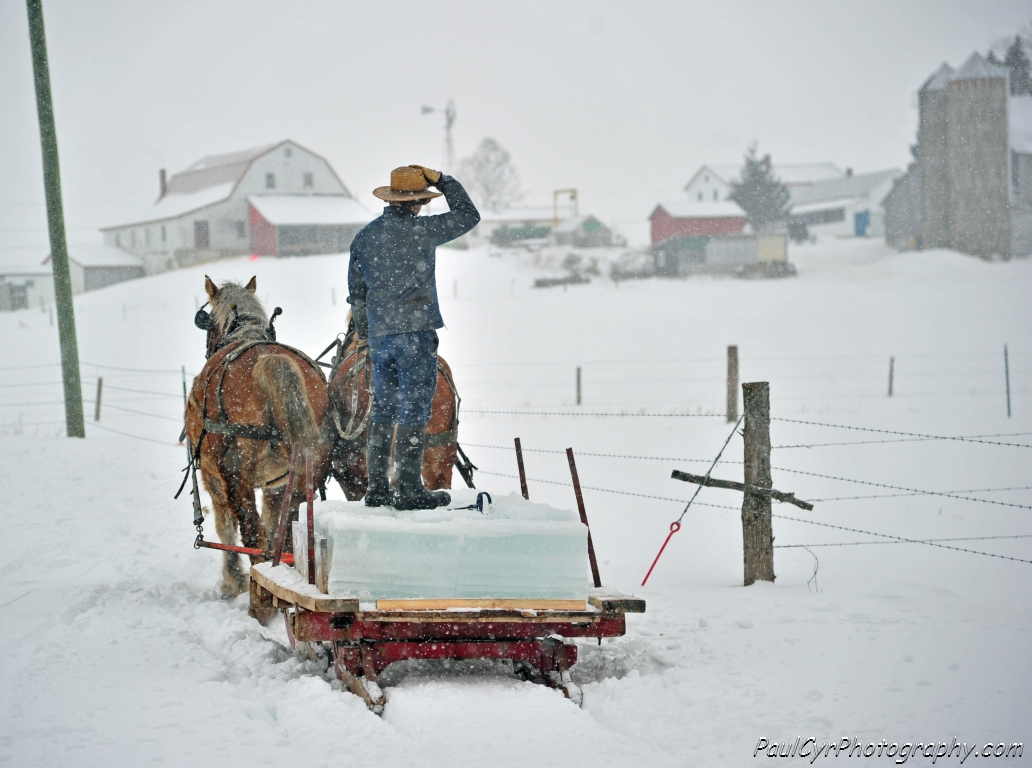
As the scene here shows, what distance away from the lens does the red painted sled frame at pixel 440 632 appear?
4.45m

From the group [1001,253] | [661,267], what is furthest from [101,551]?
[1001,253]

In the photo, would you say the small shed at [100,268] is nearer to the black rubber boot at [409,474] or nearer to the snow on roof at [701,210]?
the snow on roof at [701,210]

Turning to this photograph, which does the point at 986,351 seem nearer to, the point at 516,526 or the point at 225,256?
the point at 516,526

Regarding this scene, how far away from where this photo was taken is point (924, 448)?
12867mm

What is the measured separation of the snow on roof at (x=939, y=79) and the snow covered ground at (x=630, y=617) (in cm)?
3474

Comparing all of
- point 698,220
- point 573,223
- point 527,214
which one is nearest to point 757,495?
point 698,220

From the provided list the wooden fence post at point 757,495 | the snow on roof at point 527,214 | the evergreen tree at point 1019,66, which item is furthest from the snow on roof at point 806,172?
the wooden fence post at point 757,495

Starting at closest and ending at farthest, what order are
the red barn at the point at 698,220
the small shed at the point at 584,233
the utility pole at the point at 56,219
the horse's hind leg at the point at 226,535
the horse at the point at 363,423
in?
the horse at the point at 363,423
the horse's hind leg at the point at 226,535
the utility pole at the point at 56,219
the red barn at the point at 698,220
the small shed at the point at 584,233

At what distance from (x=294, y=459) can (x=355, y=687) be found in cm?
118

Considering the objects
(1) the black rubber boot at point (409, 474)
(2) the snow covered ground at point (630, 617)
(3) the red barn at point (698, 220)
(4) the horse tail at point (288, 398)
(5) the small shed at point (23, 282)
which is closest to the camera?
(2) the snow covered ground at point (630, 617)

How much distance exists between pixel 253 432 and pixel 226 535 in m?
0.96

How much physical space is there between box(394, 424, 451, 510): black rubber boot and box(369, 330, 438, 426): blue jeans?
6 cm

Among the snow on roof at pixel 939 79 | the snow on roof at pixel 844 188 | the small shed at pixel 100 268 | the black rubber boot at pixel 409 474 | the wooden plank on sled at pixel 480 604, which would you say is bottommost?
the wooden plank on sled at pixel 480 604

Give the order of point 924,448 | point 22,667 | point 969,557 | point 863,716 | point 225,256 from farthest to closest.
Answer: point 225,256 → point 924,448 → point 969,557 → point 22,667 → point 863,716
